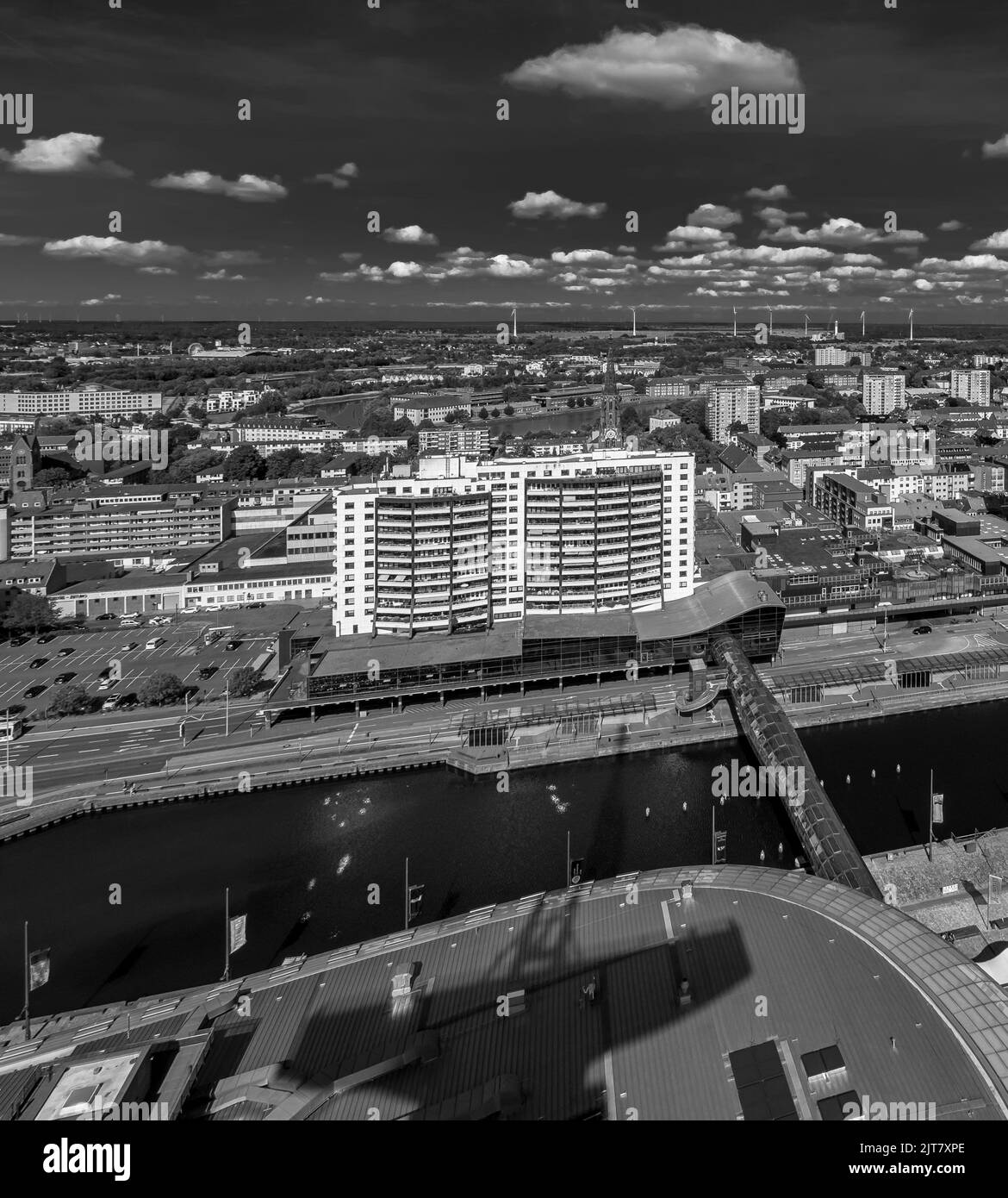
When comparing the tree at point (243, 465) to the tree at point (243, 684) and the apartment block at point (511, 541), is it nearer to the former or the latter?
the apartment block at point (511, 541)

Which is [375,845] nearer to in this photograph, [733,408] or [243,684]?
[243,684]

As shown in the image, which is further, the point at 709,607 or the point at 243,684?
the point at 709,607

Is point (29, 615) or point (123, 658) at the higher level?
point (29, 615)

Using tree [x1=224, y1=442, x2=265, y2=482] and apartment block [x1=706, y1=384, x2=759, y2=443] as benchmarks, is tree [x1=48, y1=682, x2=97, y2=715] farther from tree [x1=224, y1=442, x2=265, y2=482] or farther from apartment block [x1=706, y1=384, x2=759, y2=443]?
apartment block [x1=706, y1=384, x2=759, y2=443]

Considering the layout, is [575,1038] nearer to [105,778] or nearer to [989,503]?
[105,778]

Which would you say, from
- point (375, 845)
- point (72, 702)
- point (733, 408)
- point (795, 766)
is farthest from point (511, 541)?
point (733, 408)
